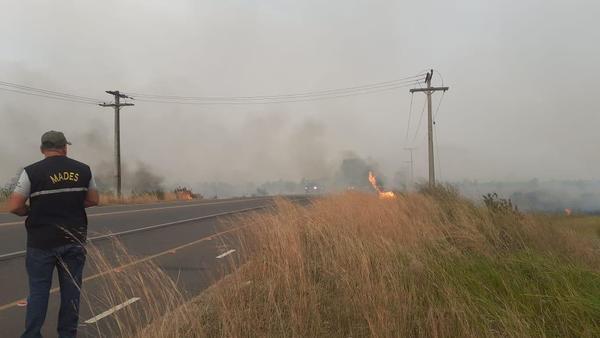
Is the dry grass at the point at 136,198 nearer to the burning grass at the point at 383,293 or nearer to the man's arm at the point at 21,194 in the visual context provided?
the burning grass at the point at 383,293

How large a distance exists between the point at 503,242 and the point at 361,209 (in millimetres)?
3052

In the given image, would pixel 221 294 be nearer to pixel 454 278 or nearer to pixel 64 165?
pixel 64 165

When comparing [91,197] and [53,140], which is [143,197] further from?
[53,140]

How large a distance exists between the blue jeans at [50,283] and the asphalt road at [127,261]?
29 cm

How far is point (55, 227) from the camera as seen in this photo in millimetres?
4629

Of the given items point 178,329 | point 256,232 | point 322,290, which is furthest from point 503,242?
point 178,329

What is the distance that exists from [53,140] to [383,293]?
3146 millimetres

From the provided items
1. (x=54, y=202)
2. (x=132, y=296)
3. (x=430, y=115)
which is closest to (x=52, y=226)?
(x=54, y=202)

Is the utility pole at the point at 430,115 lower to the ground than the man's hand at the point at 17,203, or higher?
higher

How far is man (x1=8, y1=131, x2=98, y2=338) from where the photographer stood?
456 cm

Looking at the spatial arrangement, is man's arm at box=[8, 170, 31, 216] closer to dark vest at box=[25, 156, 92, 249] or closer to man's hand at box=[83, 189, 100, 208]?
dark vest at box=[25, 156, 92, 249]

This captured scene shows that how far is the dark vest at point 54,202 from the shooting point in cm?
459

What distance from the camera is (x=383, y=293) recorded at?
4578 millimetres

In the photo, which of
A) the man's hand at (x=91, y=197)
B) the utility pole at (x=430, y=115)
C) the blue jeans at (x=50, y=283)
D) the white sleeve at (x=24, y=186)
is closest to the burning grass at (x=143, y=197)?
the utility pole at (x=430, y=115)
